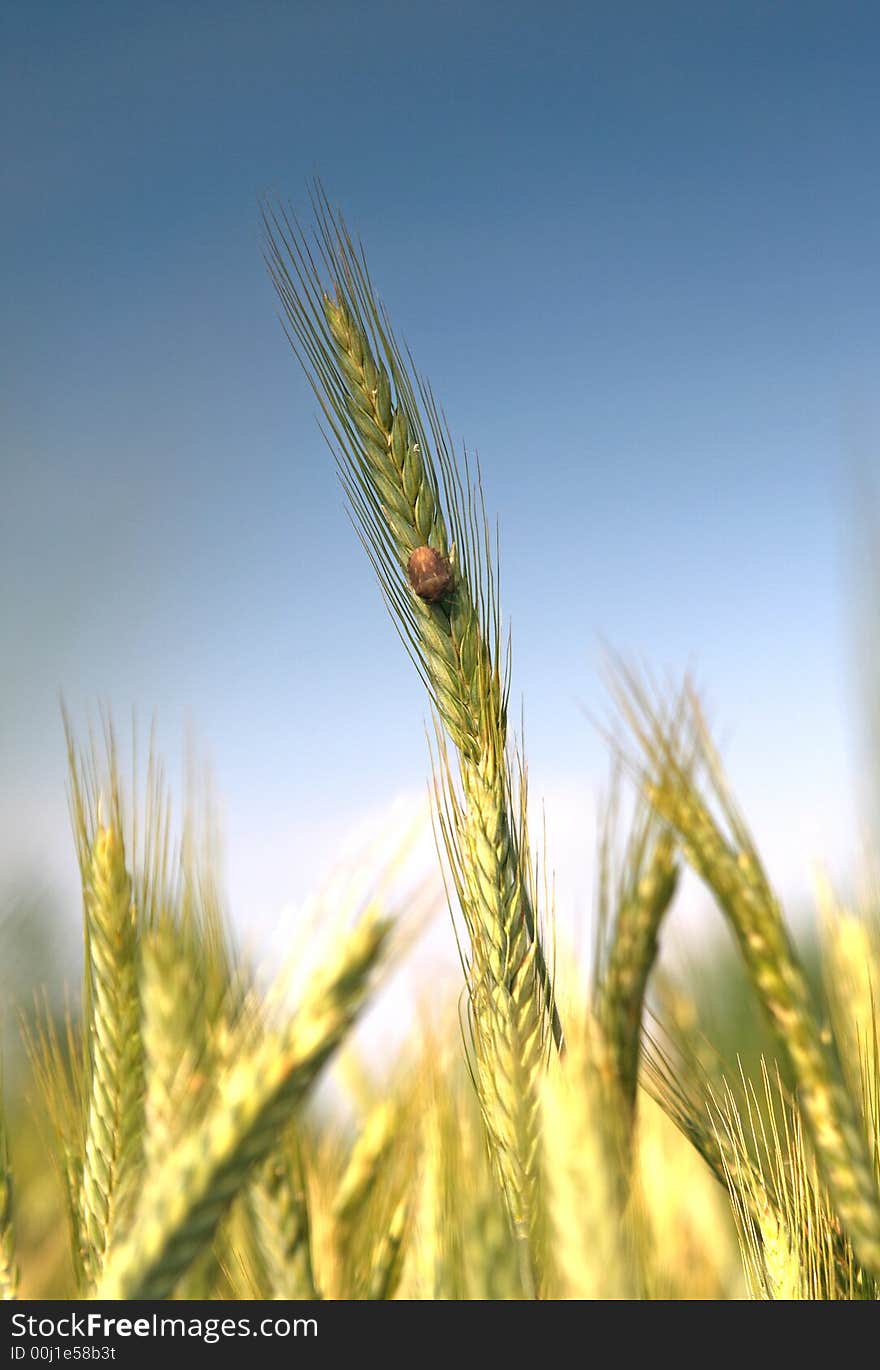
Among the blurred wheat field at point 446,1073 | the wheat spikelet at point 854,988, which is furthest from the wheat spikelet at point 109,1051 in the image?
the wheat spikelet at point 854,988

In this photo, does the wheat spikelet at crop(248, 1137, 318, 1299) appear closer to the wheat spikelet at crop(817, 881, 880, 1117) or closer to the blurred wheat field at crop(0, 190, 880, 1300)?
the blurred wheat field at crop(0, 190, 880, 1300)

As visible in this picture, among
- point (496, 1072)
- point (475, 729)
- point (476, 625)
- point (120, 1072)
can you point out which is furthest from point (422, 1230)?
point (476, 625)

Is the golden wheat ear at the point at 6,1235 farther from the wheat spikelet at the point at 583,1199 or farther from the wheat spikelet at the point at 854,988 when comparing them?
the wheat spikelet at the point at 854,988

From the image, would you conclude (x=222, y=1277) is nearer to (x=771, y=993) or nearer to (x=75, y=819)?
(x=75, y=819)

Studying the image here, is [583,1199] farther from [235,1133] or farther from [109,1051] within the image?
A: [109,1051]

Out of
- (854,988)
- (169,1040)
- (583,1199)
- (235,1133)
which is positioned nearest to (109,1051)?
(169,1040)

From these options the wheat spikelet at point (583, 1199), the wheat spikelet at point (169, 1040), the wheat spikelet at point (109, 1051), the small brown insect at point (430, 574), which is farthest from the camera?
the small brown insect at point (430, 574)

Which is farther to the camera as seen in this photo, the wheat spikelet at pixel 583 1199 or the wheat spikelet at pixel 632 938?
the wheat spikelet at pixel 632 938
